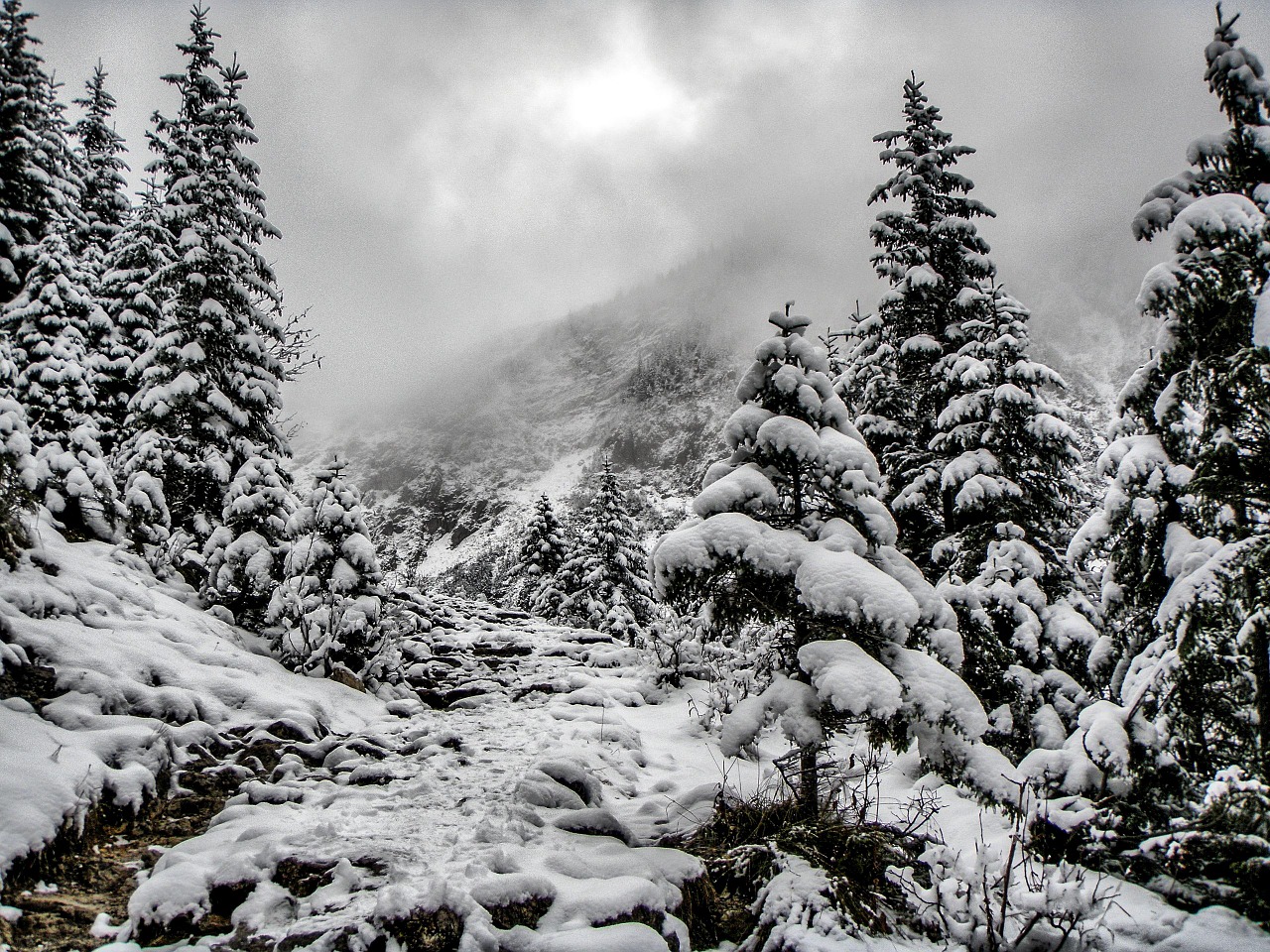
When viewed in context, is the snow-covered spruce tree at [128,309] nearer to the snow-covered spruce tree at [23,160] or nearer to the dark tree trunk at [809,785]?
the snow-covered spruce tree at [23,160]

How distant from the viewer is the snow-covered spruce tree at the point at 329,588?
9242 mm

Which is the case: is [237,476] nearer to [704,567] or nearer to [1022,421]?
[704,567]

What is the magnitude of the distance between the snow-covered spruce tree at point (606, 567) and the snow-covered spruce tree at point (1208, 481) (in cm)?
1896

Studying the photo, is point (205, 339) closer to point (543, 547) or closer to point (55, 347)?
point (55, 347)

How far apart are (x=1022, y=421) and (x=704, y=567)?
309 inches

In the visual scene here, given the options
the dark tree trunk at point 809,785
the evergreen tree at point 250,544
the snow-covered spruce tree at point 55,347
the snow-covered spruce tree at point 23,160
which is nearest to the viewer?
the dark tree trunk at point 809,785

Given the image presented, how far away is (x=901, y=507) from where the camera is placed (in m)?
10.4

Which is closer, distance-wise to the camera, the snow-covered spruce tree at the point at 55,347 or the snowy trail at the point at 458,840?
the snowy trail at the point at 458,840

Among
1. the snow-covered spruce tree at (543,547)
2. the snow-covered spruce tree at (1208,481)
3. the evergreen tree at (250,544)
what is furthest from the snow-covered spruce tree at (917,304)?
the snow-covered spruce tree at (543,547)

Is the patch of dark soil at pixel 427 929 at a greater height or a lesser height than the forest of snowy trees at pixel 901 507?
lesser

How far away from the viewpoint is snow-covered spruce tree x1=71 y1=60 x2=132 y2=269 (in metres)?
19.3

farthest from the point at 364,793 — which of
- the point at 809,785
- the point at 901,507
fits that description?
the point at 901,507

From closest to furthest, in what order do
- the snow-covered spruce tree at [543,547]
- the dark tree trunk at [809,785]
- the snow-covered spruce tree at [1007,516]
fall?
the dark tree trunk at [809,785] < the snow-covered spruce tree at [1007,516] < the snow-covered spruce tree at [543,547]

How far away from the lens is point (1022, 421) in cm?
994
